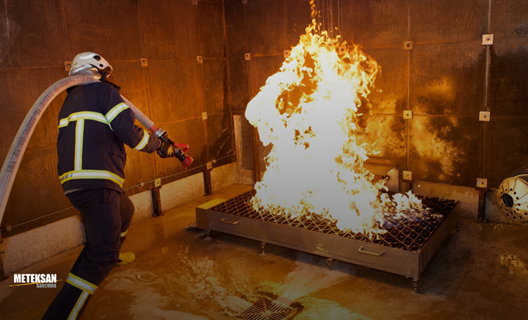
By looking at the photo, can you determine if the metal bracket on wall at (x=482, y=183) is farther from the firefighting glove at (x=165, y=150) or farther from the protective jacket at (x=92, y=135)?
the protective jacket at (x=92, y=135)

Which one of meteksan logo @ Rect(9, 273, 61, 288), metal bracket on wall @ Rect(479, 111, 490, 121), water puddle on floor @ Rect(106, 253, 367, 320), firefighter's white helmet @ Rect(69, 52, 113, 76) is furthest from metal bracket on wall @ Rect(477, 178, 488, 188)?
meteksan logo @ Rect(9, 273, 61, 288)

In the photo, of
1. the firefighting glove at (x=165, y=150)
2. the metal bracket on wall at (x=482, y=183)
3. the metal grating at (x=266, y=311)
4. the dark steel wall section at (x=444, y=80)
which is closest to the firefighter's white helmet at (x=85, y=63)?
the firefighting glove at (x=165, y=150)

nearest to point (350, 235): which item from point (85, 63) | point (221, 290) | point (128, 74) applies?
point (221, 290)

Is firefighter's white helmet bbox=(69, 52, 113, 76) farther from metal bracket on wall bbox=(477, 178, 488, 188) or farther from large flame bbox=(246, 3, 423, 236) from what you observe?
metal bracket on wall bbox=(477, 178, 488, 188)

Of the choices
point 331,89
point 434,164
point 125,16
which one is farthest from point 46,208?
point 434,164

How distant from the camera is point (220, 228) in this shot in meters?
5.19

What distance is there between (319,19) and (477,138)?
2.71m

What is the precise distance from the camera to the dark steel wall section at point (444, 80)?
4.93m

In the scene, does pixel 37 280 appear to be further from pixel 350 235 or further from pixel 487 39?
pixel 487 39

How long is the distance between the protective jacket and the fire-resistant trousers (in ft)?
0.42

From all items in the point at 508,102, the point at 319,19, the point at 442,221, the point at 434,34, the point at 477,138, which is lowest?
the point at 442,221

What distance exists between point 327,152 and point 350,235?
114cm

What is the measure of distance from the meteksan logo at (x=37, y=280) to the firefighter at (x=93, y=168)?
1.14 metres

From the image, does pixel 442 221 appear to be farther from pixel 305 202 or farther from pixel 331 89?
pixel 331 89
